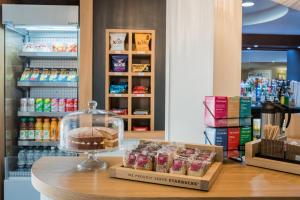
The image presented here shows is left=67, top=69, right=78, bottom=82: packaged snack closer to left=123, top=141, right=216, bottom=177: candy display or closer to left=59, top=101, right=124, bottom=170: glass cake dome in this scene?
left=59, top=101, right=124, bottom=170: glass cake dome

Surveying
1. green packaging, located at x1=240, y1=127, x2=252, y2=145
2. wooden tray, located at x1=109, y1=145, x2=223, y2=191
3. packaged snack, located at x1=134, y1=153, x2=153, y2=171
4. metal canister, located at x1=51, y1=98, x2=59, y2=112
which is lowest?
wooden tray, located at x1=109, y1=145, x2=223, y2=191

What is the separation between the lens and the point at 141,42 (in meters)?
3.81

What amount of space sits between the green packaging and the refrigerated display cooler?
7.11 feet

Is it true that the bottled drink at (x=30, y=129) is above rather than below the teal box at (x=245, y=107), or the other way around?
below

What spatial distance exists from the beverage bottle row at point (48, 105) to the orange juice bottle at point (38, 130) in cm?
13

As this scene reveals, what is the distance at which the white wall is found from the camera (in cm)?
238

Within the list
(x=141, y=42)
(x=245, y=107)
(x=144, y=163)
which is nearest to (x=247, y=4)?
(x=141, y=42)

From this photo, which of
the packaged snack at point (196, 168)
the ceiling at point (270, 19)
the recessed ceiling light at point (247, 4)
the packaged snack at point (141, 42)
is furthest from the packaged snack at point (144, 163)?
the ceiling at point (270, 19)

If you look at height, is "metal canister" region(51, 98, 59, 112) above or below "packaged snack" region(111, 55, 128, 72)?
below

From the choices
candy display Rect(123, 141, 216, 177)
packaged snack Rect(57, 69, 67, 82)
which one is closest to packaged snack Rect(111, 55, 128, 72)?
packaged snack Rect(57, 69, 67, 82)

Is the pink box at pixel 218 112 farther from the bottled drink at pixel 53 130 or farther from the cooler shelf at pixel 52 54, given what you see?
the bottled drink at pixel 53 130

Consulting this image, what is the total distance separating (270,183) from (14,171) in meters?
2.98

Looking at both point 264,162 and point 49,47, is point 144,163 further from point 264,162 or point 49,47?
point 49,47

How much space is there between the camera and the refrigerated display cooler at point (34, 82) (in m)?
3.41
